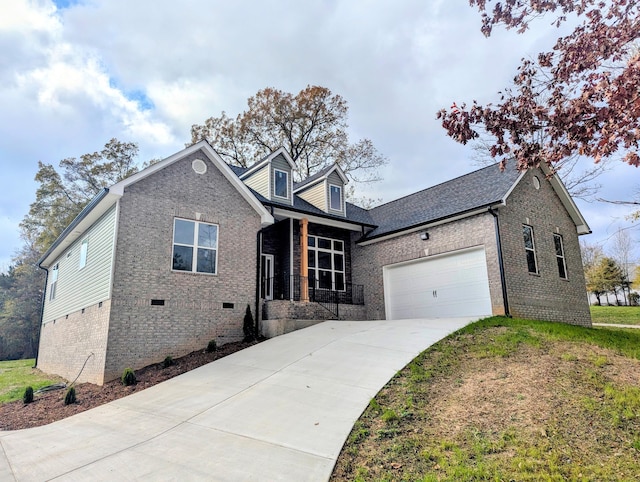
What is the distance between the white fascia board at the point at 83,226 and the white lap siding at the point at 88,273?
15cm

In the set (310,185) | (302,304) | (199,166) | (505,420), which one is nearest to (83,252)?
(199,166)

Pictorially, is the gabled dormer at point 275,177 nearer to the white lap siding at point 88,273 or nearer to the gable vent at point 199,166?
the gable vent at point 199,166

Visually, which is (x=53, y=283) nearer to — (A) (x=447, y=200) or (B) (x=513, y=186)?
(A) (x=447, y=200)

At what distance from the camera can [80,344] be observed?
11641 millimetres

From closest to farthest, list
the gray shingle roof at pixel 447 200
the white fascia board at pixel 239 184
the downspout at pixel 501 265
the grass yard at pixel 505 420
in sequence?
the grass yard at pixel 505 420, the downspout at pixel 501 265, the white fascia board at pixel 239 184, the gray shingle roof at pixel 447 200

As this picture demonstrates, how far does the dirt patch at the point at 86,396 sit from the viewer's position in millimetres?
7301

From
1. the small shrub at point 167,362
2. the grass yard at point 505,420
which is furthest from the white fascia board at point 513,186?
the small shrub at point 167,362

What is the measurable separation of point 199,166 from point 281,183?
4.00 metres

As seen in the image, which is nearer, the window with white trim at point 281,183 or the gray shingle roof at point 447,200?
the gray shingle roof at point 447,200

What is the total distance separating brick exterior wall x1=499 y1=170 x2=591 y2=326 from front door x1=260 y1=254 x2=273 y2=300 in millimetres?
8193

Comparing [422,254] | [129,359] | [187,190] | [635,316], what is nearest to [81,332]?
[129,359]

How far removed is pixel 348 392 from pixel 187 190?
25.8 feet

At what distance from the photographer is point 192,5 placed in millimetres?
9508

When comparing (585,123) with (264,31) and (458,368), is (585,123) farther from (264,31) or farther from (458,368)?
(264,31)
